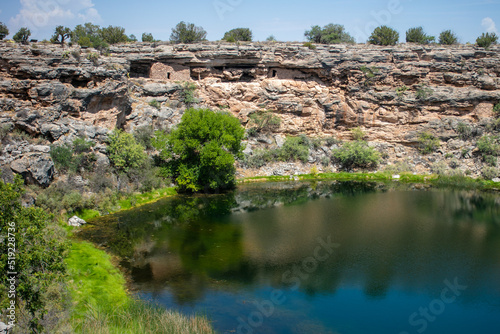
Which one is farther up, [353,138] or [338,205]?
[353,138]

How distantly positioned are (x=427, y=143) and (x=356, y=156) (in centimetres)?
1007

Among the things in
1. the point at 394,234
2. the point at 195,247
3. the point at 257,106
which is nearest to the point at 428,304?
the point at 394,234

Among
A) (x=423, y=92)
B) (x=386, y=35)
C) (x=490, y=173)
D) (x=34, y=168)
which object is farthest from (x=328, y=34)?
(x=34, y=168)

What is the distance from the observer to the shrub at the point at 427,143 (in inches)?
2004

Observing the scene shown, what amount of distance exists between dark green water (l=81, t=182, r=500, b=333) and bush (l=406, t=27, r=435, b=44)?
3126 centimetres

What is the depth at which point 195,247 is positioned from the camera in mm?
25234

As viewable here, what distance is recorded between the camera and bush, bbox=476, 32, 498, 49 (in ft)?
177

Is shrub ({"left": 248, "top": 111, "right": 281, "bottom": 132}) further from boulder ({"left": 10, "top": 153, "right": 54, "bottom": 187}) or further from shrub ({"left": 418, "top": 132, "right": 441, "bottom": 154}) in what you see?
boulder ({"left": 10, "top": 153, "right": 54, "bottom": 187})

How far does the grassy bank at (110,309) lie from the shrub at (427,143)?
4287 cm

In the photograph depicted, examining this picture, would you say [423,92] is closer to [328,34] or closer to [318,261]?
[328,34]

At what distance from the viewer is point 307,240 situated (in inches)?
1021

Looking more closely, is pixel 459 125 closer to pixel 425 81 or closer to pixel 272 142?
pixel 425 81

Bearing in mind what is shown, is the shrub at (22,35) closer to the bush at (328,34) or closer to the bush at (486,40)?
the bush at (328,34)

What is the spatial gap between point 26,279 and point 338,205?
27094 millimetres
